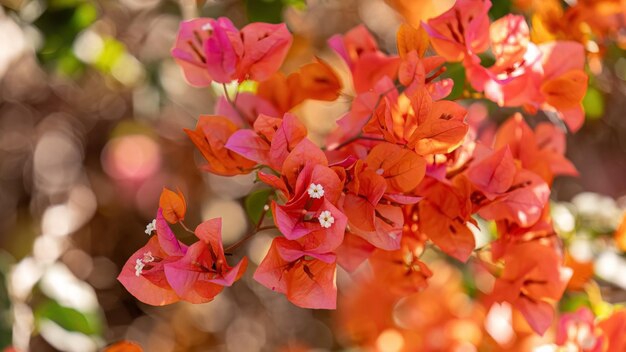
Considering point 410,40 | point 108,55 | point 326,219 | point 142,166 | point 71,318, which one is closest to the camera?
point 326,219

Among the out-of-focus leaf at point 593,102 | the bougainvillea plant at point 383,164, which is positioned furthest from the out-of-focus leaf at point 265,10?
the out-of-focus leaf at point 593,102

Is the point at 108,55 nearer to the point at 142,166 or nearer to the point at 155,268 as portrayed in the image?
the point at 142,166

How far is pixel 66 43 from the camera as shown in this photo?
112 centimetres

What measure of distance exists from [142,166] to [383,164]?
1.13m

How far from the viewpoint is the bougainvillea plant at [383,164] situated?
661mm

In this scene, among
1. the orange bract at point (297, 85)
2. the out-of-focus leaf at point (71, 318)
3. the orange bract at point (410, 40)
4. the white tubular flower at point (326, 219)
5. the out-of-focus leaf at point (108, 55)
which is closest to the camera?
the white tubular flower at point (326, 219)

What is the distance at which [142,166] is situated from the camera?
1.72 m

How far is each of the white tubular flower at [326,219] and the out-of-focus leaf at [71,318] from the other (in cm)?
58

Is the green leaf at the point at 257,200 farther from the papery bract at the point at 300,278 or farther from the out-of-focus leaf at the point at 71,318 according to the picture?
the out-of-focus leaf at the point at 71,318

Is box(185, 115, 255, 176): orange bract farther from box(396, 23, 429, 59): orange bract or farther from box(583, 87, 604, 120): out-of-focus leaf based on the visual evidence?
box(583, 87, 604, 120): out-of-focus leaf

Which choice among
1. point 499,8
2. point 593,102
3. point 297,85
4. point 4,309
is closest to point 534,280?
point 297,85

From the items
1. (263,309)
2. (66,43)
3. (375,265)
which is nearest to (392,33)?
(263,309)

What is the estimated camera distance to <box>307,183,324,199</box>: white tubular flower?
2.07 ft

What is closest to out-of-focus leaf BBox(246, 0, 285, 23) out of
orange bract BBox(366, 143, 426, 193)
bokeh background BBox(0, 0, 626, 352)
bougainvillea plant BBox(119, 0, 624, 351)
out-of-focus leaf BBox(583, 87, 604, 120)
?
bougainvillea plant BBox(119, 0, 624, 351)
